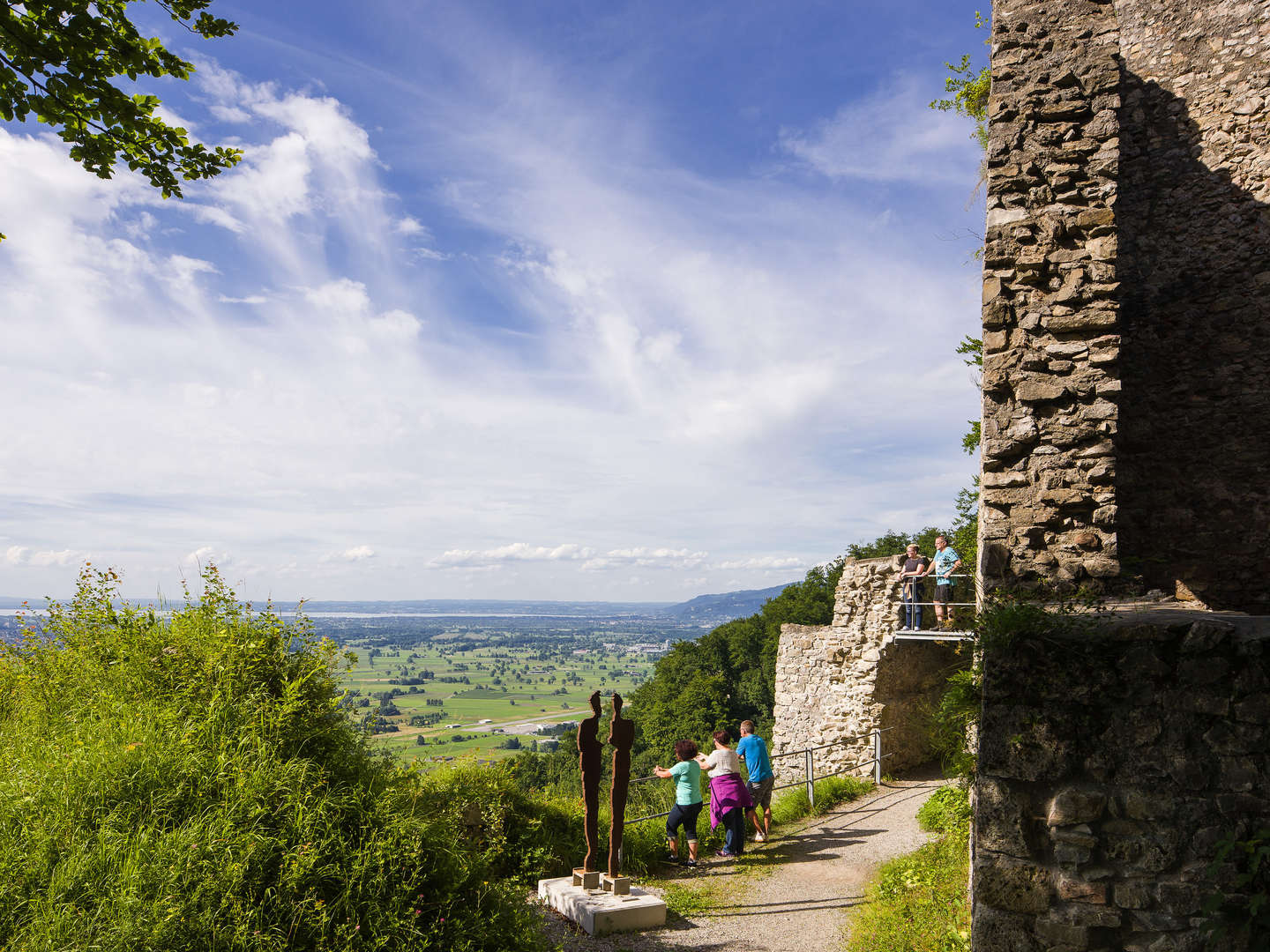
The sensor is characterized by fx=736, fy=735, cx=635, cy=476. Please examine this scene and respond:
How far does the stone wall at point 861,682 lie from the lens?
478 inches

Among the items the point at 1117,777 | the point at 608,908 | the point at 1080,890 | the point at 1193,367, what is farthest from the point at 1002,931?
the point at 1193,367

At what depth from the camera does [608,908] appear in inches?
240

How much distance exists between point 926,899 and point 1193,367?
5.25 m

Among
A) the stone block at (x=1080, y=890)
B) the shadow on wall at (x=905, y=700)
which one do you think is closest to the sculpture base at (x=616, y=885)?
the stone block at (x=1080, y=890)

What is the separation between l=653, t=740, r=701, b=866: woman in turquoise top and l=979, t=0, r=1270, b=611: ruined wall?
4.30 m

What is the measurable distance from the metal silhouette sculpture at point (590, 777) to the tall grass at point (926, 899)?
7.49ft

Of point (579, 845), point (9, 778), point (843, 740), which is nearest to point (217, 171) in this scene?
point (9, 778)

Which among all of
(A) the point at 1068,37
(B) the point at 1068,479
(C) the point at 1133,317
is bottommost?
(B) the point at 1068,479

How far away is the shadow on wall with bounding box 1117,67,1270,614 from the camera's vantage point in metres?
6.46

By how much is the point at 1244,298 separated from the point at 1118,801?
5646 millimetres

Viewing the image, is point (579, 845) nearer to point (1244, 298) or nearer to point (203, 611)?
point (203, 611)

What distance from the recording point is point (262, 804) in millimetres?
4344

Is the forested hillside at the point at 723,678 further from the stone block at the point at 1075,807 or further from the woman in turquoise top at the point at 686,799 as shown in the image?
the stone block at the point at 1075,807

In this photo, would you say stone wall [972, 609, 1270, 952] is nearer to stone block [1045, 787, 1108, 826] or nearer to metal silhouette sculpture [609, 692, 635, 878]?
stone block [1045, 787, 1108, 826]
